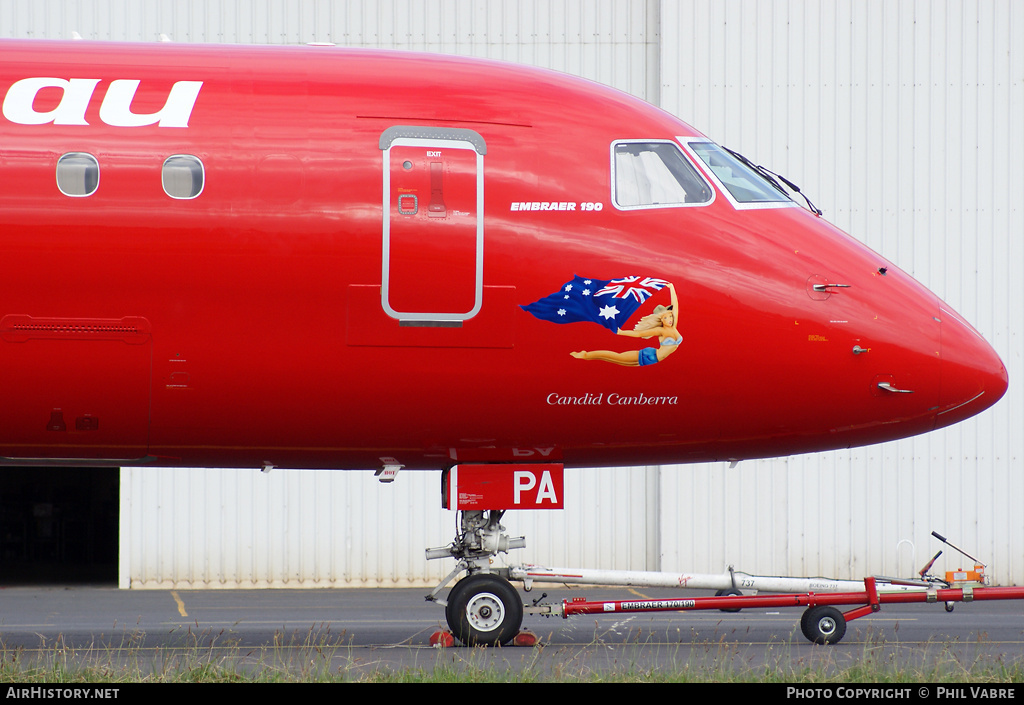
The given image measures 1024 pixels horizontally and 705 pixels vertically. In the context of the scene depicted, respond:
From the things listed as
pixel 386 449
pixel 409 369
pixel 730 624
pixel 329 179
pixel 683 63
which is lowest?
pixel 730 624

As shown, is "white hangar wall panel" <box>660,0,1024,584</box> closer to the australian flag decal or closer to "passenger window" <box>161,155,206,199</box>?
the australian flag decal

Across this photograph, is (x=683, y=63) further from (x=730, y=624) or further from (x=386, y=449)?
(x=386, y=449)

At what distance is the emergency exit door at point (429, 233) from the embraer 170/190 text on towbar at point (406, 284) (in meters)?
0.02

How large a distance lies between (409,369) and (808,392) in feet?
11.3

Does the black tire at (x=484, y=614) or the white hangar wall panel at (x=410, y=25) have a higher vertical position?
the white hangar wall panel at (x=410, y=25)

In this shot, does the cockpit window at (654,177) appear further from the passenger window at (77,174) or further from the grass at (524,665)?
the passenger window at (77,174)

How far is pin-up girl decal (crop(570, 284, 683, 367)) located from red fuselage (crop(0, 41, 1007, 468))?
0.22ft

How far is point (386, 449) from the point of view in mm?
9461

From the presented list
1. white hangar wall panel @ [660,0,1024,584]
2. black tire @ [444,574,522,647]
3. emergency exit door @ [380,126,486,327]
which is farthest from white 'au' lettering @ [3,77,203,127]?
white hangar wall panel @ [660,0,1024,584]

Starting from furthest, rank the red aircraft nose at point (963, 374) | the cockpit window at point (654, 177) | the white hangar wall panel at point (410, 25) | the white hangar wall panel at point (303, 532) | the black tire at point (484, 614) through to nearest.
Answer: the white hangar wall panel at point (410, 25) → the white hangar wall panel at point (303, 532) → the black tire at point (484, 614) → the cockpit window at point (654, 177) → the red aircraft nose at point (963, 374)

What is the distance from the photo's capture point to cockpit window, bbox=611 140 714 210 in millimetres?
9344

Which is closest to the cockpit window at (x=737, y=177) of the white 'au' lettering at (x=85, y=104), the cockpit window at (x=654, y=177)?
the cockpit window at (x=654, y=177)

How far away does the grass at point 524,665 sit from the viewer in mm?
7613

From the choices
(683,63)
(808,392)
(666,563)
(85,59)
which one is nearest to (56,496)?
(666,563)
